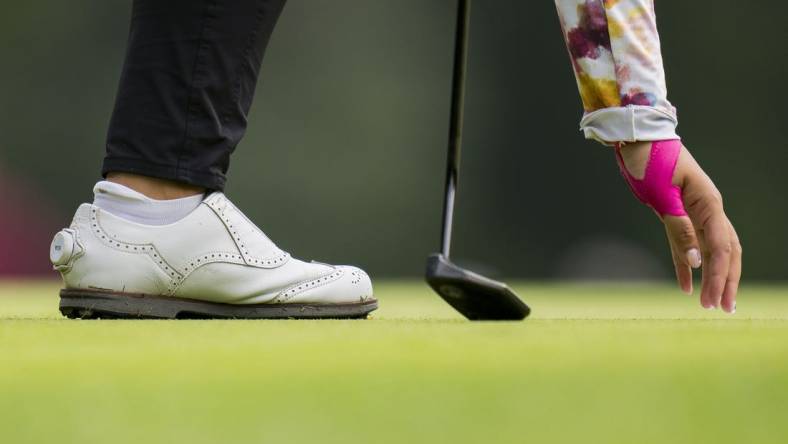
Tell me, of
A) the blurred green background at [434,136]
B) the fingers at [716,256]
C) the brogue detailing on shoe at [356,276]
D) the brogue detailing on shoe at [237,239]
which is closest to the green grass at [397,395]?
the fingers at [716,256]

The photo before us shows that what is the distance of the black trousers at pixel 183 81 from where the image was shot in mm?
1336

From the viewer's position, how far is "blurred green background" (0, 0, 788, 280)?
5.33 metres

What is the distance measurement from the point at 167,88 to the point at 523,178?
412 centimetres

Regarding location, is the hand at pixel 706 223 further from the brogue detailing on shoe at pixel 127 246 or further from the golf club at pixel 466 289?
the brogue detailing on shoe at pixel 127 246

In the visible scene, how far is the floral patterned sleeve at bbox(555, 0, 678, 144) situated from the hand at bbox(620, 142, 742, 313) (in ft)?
0.09

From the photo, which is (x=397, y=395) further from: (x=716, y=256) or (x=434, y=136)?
(x=434, y=136)

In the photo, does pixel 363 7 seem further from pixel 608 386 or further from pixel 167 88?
pixel 608 386

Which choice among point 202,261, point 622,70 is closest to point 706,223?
point 622,70

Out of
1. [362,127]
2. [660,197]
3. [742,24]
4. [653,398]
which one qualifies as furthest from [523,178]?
[653,398]

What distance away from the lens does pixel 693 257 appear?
4.50ft

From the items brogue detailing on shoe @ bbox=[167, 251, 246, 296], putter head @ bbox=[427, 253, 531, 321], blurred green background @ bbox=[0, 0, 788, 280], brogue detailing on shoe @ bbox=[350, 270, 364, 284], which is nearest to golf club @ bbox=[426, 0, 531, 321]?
putter head @ bbox=[427, 253, 531, 321]

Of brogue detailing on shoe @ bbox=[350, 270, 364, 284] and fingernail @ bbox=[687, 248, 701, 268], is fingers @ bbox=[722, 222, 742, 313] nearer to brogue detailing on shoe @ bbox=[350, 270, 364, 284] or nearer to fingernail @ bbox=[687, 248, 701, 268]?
fingernail @ bbox=[687, 248, 701, 268]

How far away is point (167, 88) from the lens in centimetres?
134

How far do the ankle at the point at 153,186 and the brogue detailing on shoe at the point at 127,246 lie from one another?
5 centimetres
